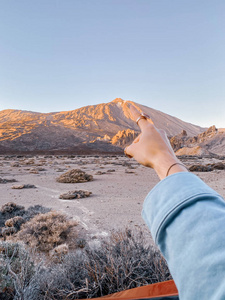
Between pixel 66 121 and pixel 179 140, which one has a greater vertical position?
pixel 66 121

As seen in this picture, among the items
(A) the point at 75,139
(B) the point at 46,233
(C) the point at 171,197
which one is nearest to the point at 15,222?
(B) the point at 46,233

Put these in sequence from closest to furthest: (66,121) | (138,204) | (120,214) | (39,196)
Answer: (120,214) → (138,204) → (39,196) → (66,121)

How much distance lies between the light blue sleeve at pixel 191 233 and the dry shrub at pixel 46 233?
124 inches

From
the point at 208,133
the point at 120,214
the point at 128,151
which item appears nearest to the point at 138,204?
the point at 120,214

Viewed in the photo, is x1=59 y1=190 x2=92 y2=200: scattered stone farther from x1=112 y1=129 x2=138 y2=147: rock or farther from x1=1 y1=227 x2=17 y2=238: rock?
x1=112 y1=129 x2=138 y2=147: rock

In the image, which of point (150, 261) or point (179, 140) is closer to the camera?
point (150, 261)

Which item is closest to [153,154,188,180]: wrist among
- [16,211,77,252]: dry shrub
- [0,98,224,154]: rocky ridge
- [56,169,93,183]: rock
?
[16,211,77,252]: dry shrub

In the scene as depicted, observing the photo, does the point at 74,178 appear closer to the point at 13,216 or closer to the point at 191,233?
the point at 13,216

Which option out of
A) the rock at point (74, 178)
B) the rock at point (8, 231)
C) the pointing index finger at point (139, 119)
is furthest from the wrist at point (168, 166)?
the rock at point (74, 178)

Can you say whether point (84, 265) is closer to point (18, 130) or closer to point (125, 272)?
point (125, 272)

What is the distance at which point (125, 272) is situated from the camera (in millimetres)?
1832

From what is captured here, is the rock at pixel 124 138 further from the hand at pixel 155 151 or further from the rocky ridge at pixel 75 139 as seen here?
the hand at pixel 155 151

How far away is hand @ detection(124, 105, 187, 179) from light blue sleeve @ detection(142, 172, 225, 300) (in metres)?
0.13

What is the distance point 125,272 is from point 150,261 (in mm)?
351
